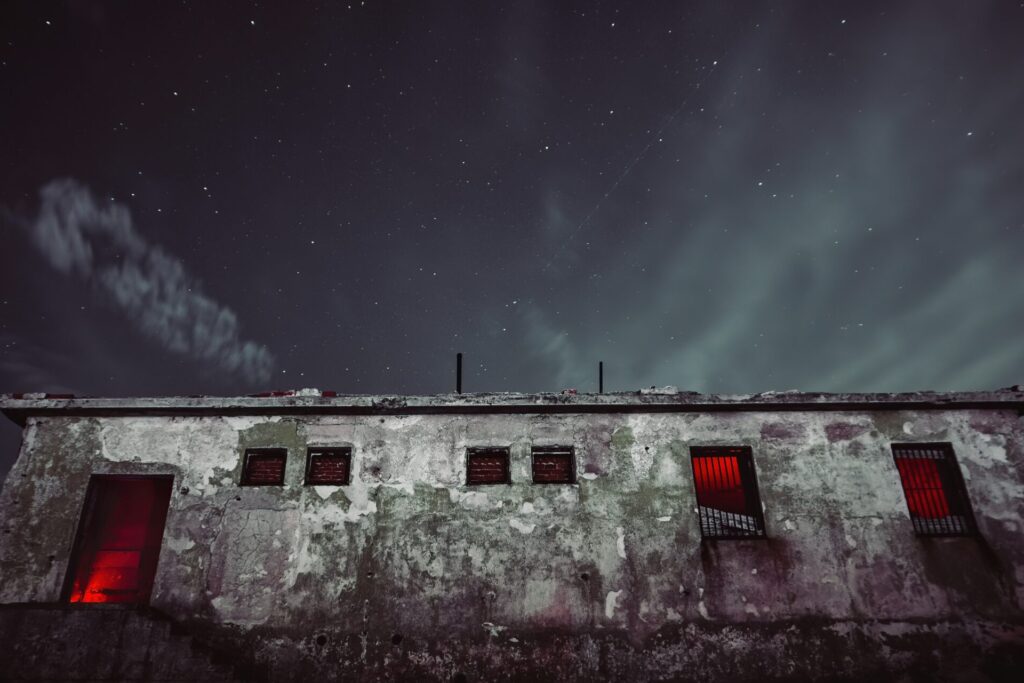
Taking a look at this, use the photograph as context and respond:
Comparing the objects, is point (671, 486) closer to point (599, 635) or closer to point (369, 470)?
point (599, 635)

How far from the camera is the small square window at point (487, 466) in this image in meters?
9.24

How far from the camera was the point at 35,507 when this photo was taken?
9023 millimetres

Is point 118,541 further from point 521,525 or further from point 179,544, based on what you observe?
point 521,525

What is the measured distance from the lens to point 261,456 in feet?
31.0

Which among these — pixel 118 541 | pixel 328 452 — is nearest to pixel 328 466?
pixel 328 452

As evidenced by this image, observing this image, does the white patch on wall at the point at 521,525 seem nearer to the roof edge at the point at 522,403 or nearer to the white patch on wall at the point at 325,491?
the roof edge at the point at 522,403

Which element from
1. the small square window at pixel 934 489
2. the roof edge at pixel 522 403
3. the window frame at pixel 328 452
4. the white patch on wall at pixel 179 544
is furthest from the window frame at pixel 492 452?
the small square window at pixel 934 489

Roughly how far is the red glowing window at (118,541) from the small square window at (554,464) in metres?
6.32

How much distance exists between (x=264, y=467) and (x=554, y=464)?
493 centimetres

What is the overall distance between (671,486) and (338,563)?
552 centimetres

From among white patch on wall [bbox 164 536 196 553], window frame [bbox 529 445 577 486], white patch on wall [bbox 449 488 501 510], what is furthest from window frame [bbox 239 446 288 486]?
window frame [bbox 529 445 577 486]

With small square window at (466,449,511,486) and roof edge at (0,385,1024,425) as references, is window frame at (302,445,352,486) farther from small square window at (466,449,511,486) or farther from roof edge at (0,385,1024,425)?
small square window at (466,449,511,486)

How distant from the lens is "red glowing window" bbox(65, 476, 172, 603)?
361 inches

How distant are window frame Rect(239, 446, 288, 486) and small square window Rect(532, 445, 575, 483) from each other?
13.9ft
